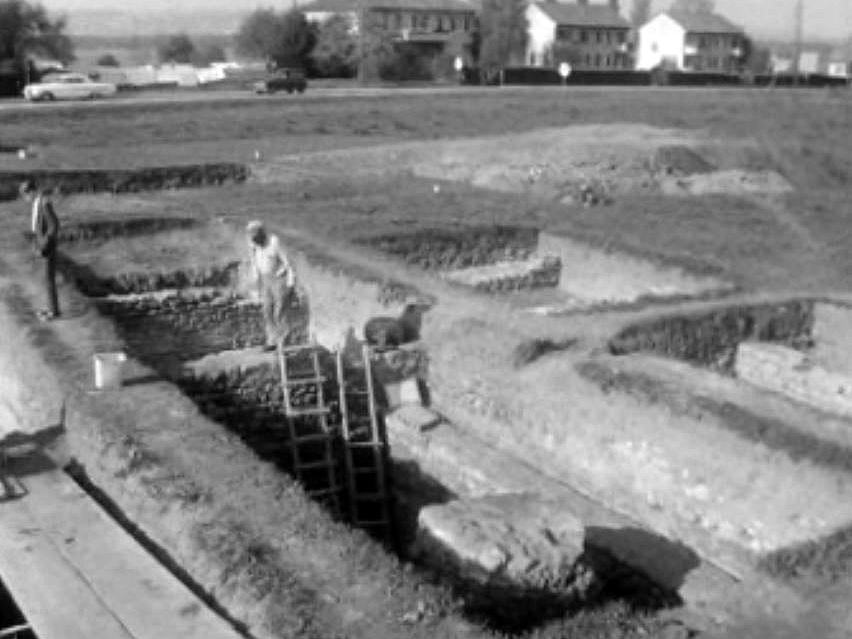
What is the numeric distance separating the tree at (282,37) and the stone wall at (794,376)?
128 ft

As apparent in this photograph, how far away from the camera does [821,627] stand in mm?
5402

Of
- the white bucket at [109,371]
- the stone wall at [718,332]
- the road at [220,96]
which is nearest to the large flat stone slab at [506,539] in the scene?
the white bucket at [109,371]

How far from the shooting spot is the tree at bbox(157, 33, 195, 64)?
6344 centimetres

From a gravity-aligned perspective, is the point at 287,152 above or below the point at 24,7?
below

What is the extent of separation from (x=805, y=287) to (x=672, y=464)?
5468 millimetres

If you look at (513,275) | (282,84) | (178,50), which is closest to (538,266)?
Answer: (513,275)

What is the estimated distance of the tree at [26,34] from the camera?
136 feet

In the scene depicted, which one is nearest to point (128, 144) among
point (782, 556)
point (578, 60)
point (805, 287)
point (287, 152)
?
point (287, 152)

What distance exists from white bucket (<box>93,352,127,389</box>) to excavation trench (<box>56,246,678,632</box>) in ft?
0.45

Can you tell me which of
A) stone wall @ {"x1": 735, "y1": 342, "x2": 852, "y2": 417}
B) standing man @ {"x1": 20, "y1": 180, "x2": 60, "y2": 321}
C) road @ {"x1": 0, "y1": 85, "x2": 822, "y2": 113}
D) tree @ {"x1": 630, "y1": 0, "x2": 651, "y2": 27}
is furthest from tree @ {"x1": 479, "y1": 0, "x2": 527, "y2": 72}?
tree @ {"x1": 630, "y1": 0, "x2": 651, "y2": 27}

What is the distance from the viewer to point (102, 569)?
6.03m

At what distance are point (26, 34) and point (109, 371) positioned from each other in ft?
130

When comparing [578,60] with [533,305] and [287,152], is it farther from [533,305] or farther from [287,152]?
[533,305]

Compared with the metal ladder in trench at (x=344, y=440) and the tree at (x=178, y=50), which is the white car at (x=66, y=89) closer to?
the metal ladder in trench at (x=344, y=440)
